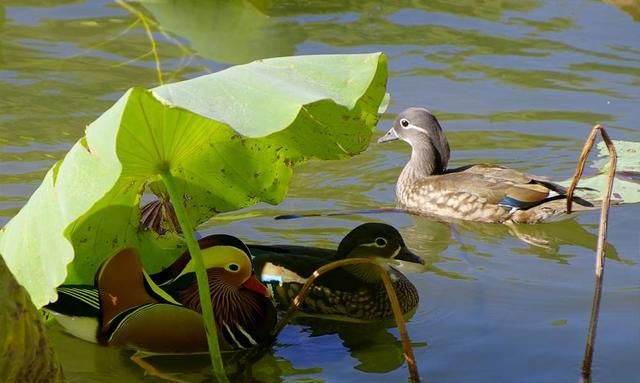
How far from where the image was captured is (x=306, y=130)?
18.7 ft

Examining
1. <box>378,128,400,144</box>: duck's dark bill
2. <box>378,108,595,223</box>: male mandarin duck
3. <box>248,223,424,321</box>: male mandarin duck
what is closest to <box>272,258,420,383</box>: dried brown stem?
<box>248,223,424,321</box>: male mandarin duck

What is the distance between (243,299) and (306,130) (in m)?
0.93

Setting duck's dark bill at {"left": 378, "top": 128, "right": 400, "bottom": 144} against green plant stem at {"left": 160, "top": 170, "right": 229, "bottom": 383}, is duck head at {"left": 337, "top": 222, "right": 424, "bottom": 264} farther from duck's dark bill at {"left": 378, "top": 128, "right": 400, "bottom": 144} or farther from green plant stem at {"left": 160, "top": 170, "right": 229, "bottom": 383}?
duck's dark bill at {"left": 378, "top": 128, "right": 400, "bottom": 144}

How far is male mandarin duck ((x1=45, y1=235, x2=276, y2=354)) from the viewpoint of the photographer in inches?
226

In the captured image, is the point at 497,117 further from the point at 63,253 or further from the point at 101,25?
the point at 63,253

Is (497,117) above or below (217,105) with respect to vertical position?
below

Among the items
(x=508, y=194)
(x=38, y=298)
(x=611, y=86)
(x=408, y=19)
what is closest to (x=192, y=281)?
(x=38, y=298)

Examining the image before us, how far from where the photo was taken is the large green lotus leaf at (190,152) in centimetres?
472

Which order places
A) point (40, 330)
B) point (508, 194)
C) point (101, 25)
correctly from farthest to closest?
point (101, 25) → point (508, 194) → point (40, 330)

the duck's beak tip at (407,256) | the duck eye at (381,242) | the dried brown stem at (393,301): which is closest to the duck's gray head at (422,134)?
the duck's beak tip at (407,256)

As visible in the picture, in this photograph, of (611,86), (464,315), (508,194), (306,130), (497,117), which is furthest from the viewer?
(611,86)

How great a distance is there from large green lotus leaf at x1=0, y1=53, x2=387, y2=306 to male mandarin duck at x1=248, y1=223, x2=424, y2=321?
63 cm

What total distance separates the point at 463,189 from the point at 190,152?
3756 mm

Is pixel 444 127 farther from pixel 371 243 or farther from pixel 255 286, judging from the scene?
pixel 255 286
